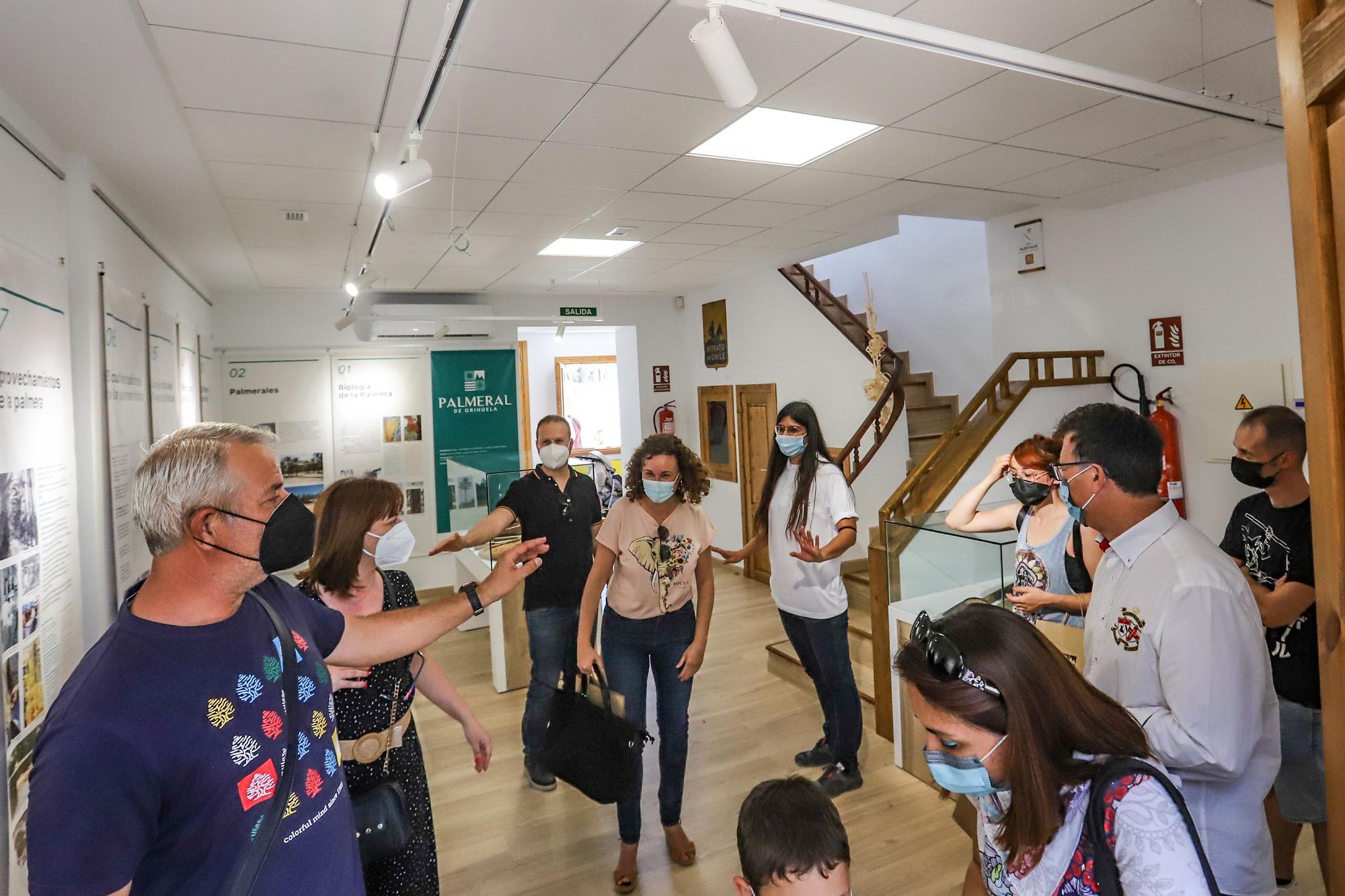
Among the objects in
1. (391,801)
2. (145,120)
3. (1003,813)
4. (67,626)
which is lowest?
(391,801)

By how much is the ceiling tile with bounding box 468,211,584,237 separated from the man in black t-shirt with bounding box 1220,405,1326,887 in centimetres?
373

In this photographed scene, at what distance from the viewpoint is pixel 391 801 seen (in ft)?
6.05

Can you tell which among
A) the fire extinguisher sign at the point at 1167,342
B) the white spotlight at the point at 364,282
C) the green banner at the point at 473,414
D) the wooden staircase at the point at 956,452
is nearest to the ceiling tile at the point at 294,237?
the white spotlight at the point at 364,282

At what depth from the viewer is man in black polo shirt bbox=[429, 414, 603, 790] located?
11.7 ft

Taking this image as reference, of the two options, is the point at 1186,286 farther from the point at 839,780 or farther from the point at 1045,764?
the point at 1045,764

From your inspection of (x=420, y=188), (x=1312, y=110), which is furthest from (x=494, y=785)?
(x=1312, y=110)

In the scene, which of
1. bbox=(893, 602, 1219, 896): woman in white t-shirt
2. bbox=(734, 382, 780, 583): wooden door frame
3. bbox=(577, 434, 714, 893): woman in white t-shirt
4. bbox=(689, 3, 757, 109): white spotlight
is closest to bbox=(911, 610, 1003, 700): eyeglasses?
bbox=(893, 602, 1219, 896): woman in white t-shirt

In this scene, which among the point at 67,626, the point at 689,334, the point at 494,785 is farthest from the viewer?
the point at 689,334

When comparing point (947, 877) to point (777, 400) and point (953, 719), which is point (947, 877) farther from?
point (777, 400)

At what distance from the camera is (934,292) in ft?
24.3

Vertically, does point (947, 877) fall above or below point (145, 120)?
below

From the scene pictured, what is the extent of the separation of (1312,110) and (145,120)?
350 cm

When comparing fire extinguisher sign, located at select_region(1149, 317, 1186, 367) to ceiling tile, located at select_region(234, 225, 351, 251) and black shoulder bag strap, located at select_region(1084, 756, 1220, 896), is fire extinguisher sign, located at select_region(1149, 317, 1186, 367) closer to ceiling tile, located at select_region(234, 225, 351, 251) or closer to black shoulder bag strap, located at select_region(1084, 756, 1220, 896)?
black shoulder bag strap, located at select_region(1084, 756, 1220, 896)

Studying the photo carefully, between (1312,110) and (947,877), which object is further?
(947,877)
